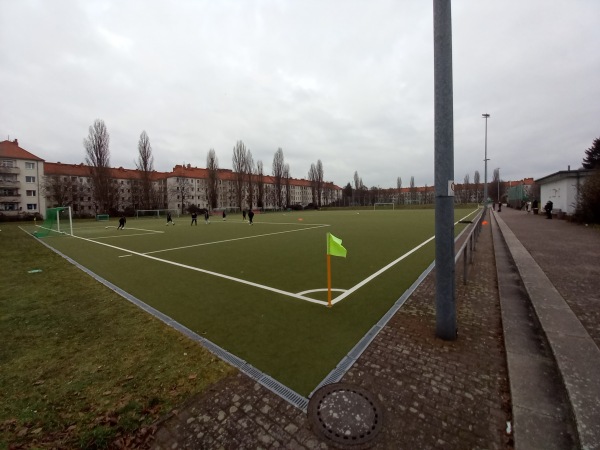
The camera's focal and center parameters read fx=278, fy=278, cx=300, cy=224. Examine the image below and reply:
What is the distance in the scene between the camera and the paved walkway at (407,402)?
2381mm

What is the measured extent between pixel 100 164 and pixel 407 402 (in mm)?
63177


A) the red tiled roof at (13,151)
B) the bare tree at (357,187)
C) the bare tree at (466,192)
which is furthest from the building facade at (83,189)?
the bare tree at (466,192)

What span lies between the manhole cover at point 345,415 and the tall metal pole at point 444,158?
1.85 metres

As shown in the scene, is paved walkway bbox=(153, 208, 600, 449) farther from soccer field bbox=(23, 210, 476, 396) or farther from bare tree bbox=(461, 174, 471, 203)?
bare tree bbox=(461, 174, 471, 203)

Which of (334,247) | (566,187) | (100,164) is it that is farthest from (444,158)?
(100,164)

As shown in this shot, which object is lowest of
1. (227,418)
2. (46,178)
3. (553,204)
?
(227,418)

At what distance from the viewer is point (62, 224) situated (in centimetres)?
3153

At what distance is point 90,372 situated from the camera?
3.43m

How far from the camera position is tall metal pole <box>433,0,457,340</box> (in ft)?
12.3

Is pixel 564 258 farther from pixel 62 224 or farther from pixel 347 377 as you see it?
pixel 62 224

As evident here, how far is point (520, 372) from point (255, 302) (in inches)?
169

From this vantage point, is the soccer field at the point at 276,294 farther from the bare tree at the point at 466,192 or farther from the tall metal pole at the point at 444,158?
the bare tree at the point at 466,192

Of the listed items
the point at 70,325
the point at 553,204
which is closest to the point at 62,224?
the point at 70,325

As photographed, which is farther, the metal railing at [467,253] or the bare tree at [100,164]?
the bare tree at [100,164]
